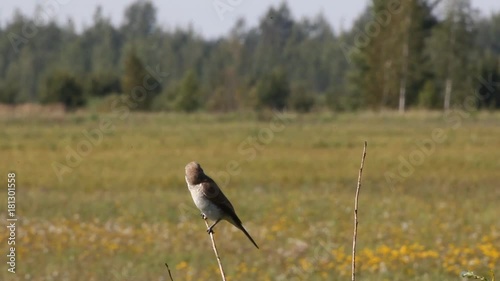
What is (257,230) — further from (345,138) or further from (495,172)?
(345,138)

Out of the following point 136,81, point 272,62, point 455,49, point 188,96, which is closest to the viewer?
point 455,49

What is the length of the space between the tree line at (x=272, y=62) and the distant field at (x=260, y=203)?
415 cm

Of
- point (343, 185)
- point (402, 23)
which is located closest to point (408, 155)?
point (343, 185)

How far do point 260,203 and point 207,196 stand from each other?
12.8m

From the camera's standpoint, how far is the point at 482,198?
1571 cm

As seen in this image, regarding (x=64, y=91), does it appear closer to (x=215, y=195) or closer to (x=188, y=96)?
(x=188, y=96)

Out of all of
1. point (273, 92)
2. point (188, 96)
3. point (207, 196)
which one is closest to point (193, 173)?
point (207, 196)

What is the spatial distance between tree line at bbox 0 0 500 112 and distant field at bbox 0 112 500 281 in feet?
13.6

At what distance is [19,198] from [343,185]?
6.92m

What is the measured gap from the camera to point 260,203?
14711 mm

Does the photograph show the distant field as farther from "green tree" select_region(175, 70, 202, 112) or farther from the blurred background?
"green tree" select_region(175, 70, 202, 112)

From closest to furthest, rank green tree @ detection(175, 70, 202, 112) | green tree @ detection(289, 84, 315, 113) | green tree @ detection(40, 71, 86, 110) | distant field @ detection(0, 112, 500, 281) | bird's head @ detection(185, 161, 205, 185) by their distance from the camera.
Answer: bird's head @ detection(185, 161, 205, 185), distant field @ detection(0, 112, 500, 281), green tree @ detection(40, 71, 86, 110), green tree @ detection(175, 70, 202, 112), green tree @ detection(289, 84, 315, 113)

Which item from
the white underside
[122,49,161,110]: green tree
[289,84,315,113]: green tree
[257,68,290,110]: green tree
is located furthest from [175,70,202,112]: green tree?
the white underside

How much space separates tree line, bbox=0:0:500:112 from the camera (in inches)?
2151
